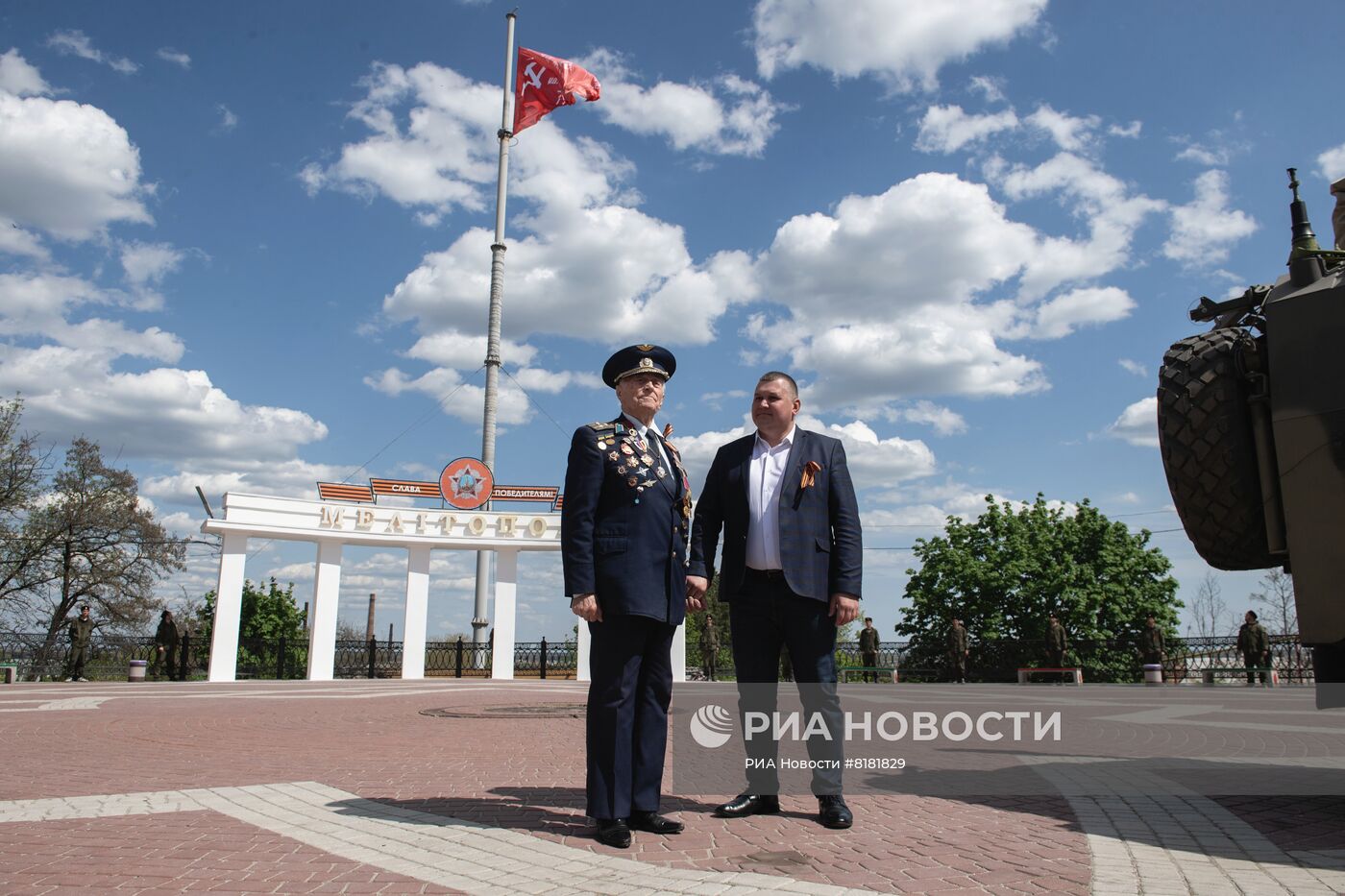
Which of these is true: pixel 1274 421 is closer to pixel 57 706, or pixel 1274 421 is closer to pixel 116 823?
pixel 116 823

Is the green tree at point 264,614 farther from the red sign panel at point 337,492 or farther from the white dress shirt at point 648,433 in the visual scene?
the white dress shirt at point 648,433

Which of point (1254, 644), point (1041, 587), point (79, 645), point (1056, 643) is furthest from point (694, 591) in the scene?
point (1041, 587)

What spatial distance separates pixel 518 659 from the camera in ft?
87.1

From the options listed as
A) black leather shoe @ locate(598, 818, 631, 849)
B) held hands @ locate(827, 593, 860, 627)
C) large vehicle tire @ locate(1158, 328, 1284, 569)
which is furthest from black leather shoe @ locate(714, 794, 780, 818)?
large vehicle tire @ locate(1158, 328, 1284, 569)

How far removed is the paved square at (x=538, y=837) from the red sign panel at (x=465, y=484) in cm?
1929

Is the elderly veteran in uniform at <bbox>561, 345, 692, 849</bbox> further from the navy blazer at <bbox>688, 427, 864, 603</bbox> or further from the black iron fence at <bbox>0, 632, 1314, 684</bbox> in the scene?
the black iron fence at <bbox>0, 632, 1314, 684</bbox>

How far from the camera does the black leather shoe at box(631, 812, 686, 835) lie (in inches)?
154

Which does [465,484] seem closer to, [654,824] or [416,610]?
[416,610]

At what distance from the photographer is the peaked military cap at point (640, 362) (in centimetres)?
436

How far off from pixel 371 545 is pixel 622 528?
21.8 m

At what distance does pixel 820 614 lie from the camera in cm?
427

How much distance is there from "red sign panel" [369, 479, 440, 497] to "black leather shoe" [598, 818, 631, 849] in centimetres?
2270

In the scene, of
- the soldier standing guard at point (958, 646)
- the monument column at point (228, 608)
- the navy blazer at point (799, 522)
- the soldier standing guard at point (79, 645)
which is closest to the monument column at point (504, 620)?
the monument column at point (228, 608)

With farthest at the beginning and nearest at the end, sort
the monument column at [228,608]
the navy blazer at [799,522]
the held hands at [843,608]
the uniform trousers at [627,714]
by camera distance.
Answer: the monument column at [228,608] → the navy blazer at [799,522] → the held hands at [843,608] → the uniform trousers at [627,714]
